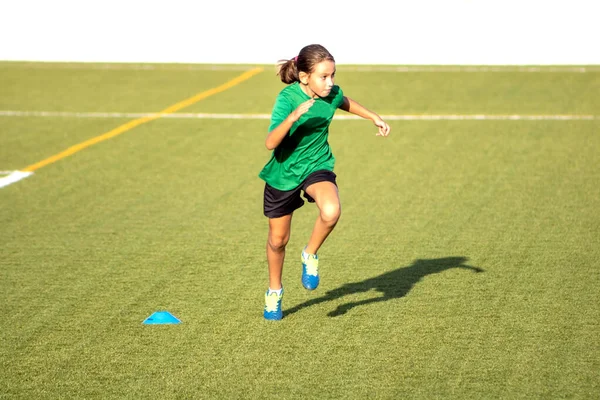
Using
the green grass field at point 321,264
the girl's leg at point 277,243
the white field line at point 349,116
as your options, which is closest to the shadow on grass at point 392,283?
the green grass field at point 321,264

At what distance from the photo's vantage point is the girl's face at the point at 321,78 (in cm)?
590

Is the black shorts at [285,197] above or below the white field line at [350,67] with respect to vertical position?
above

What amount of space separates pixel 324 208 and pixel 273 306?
0.74 meters

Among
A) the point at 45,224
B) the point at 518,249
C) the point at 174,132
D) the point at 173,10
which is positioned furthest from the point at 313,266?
the point at 173,10

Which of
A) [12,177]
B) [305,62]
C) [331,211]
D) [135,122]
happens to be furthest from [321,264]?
[135,122]

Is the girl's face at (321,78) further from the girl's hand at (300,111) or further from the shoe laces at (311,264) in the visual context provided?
the shoe laces at (311,264)

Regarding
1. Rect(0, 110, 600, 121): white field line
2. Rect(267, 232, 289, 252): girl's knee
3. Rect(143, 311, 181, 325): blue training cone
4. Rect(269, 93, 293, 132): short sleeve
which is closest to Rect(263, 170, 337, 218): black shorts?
Rect(267, 232, 289, 252): girl's knee

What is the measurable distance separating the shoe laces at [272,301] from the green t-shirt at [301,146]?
2.19ft

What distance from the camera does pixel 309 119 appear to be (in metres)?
6.14

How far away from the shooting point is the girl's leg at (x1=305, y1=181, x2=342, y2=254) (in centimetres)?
606

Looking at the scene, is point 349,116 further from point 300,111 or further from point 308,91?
point 300,111

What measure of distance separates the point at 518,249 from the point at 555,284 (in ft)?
3.15

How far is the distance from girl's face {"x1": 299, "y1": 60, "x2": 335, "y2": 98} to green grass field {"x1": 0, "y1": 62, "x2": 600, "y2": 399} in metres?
1.40

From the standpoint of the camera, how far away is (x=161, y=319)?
21.2ft
